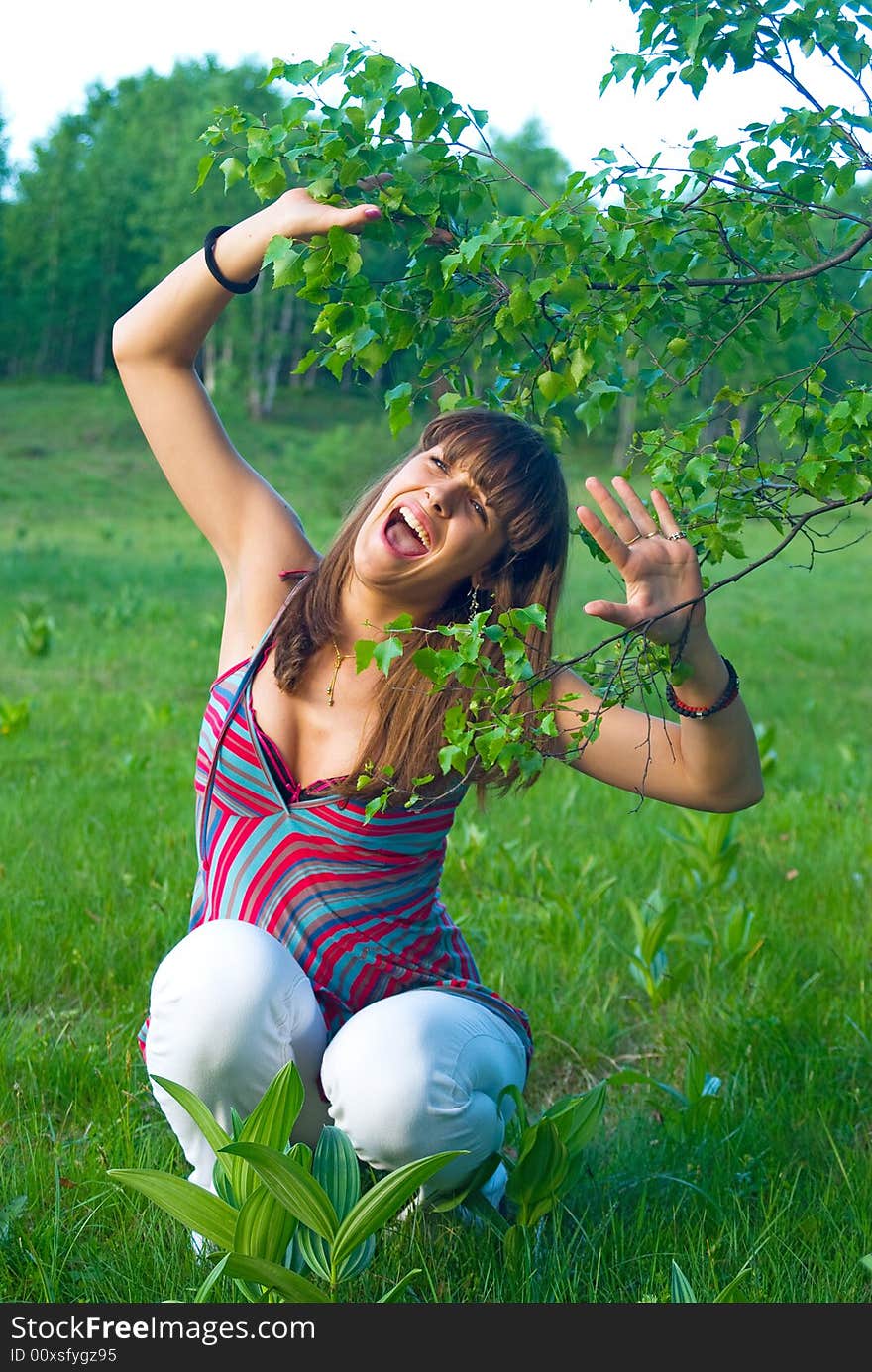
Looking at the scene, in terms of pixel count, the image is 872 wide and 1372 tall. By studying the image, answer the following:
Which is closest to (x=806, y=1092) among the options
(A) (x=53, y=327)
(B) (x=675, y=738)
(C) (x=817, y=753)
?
(B) (x=675, y=738)

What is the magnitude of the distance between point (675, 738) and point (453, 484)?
574 millimetres

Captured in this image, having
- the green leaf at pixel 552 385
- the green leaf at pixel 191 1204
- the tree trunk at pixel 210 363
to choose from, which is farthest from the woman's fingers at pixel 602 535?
the tree trunk at pixel 210 363

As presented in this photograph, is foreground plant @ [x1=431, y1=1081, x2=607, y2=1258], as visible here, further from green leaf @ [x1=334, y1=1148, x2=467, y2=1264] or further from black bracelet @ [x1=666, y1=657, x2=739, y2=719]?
black bracelet @ [x1=666, y1=657, x2=739, y2=719]

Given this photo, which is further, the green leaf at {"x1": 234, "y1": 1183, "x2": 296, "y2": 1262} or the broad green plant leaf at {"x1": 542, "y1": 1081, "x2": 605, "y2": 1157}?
the broad green plant leaf at {"x1": 542, "y1": 1081, "x2": 605, "y2": 1157}

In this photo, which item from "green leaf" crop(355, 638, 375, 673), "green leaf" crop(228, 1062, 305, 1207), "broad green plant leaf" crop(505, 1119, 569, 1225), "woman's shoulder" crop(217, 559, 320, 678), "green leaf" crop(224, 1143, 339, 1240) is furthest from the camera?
"woman's shoulder" crop(217, 559, 320, 678)

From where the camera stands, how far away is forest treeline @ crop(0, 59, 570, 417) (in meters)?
39.6

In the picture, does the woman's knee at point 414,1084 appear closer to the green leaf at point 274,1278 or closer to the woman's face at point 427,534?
the green leaf at point 274,1278

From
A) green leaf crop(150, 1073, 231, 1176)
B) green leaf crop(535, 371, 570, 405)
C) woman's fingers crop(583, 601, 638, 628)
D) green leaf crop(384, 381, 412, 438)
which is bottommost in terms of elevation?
green leaf crop(150, 1073, 231, 1176)

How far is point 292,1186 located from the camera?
1793 mm

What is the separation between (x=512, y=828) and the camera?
466cm

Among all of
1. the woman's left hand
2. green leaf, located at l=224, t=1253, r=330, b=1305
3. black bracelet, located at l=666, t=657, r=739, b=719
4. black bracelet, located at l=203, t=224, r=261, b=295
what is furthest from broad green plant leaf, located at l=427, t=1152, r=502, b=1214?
black bracelet, located at l=203, t=224, r=261, b=295

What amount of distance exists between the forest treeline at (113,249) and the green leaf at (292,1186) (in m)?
37.6

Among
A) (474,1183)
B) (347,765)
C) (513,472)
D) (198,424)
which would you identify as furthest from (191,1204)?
→ (198,424)

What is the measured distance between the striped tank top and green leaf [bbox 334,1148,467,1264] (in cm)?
49
